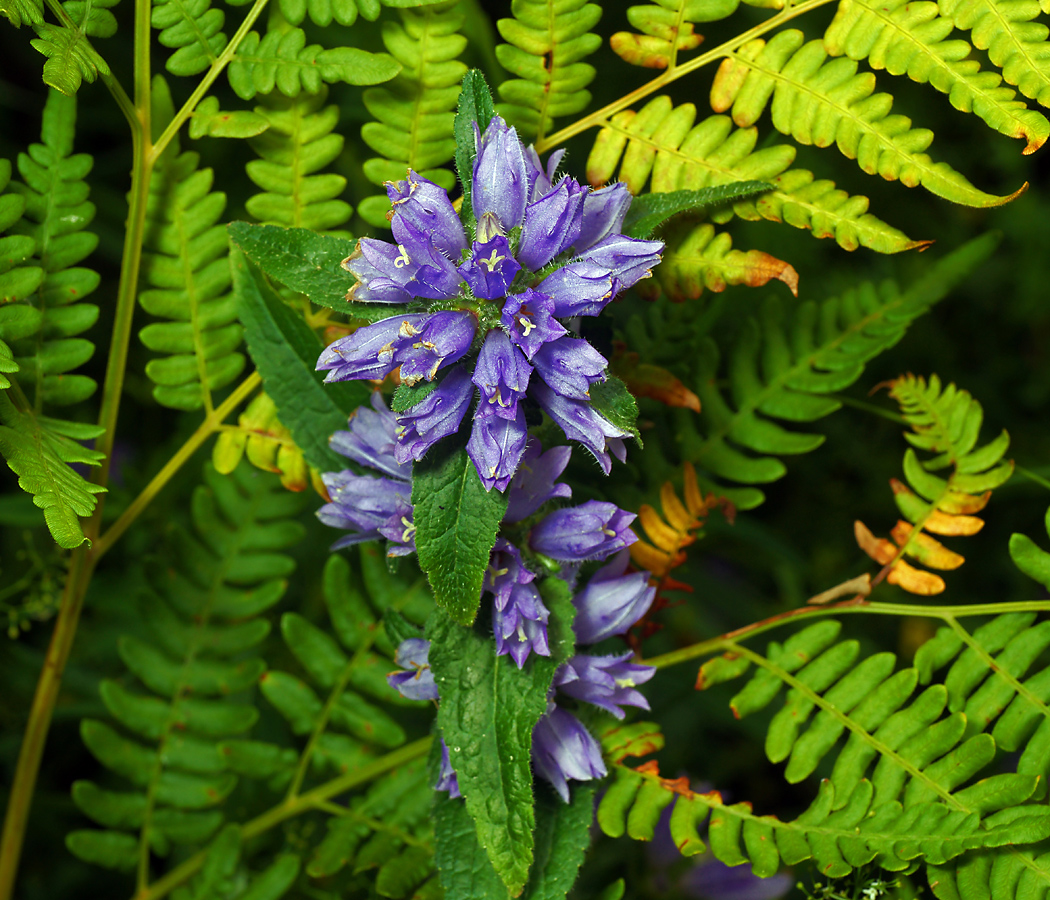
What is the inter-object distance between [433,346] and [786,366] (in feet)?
3.23

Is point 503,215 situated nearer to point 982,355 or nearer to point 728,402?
point 728,402

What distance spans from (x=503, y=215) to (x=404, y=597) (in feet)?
3.31

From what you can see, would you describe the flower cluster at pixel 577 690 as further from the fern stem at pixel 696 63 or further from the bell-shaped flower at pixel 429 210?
the fern stem at pixel 696 63

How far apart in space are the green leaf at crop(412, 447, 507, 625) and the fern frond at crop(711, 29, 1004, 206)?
33.8 inches

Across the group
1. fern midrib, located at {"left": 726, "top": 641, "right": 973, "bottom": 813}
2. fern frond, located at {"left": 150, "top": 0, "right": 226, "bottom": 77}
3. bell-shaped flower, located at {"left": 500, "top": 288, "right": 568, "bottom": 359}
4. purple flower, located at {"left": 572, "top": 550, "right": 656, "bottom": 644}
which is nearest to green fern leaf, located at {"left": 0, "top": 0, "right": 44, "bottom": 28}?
fern frond, located at {"left": 150, "top": 0, "right": 226, "bottom": 77}

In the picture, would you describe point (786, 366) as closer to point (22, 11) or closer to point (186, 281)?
point (186, 281)

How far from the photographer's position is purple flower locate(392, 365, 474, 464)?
1.34m

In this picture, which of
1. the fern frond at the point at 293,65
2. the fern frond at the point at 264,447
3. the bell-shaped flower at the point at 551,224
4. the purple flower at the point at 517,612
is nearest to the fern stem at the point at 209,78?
the fern frond at the point at 293,65

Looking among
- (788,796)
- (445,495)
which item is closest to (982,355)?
(788,796)

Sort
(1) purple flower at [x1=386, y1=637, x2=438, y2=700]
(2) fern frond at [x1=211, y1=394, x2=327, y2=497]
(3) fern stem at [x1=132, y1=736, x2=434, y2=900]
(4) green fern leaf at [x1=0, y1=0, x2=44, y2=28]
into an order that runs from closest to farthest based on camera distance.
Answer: (4) green fern leaf at [x1=0, y1=0, x2=44, y2=28], (1) purple flower at [x1=386, y1=637, x2=438, y2=700], (2) fern frond at [x1=211, y1=394, x2=327, y2=497], (3) fern stem at [x1=132, y1=736, x2=434, y2=900]

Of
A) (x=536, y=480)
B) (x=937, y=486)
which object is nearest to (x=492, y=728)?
(x=536, y=480)

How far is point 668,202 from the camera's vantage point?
5.00ft

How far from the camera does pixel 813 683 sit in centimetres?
172

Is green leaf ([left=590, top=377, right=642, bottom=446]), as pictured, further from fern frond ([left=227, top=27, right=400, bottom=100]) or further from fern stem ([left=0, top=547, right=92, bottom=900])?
fern stem ([left=0, top=547, right=92, bottom=900])
